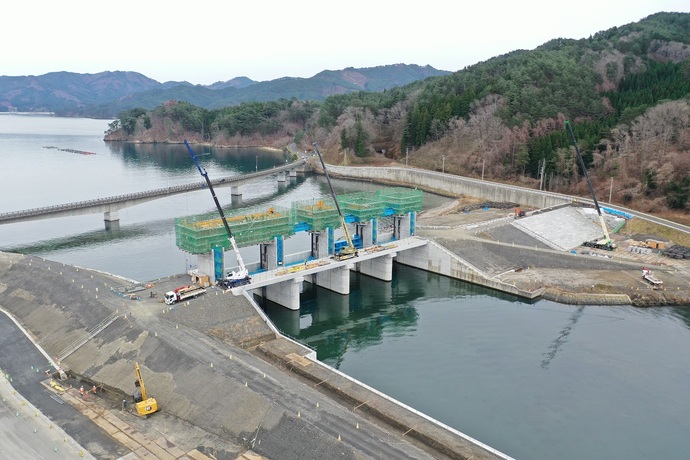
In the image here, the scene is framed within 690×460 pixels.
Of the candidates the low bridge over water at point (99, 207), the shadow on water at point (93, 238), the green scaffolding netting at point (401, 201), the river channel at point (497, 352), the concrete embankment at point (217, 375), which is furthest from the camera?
the low bridge over water at point (99, 207)

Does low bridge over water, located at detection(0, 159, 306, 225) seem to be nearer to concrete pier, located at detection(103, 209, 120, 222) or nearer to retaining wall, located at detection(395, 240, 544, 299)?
concrete pier, located at detection(103, 209, 120, 222)

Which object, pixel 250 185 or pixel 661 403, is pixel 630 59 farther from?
pixel 661 403

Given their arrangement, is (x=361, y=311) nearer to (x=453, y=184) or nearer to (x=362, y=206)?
(x=362, y=206)

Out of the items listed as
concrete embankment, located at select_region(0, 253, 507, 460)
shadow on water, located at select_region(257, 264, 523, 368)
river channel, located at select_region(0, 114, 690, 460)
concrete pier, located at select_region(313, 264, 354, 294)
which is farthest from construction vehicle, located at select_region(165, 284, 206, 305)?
concrete pier, located at select_region(313, 264, 354, 294)

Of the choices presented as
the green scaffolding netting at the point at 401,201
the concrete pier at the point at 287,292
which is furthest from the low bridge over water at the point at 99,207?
the green scaffolding netting at the point at 401,201

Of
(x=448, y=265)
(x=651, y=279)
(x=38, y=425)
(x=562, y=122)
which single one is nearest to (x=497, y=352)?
(x=448, y=265)

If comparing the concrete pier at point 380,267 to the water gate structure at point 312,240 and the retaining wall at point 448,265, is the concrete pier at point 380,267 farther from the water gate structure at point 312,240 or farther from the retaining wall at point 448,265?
the retaining wall at point 448,265
